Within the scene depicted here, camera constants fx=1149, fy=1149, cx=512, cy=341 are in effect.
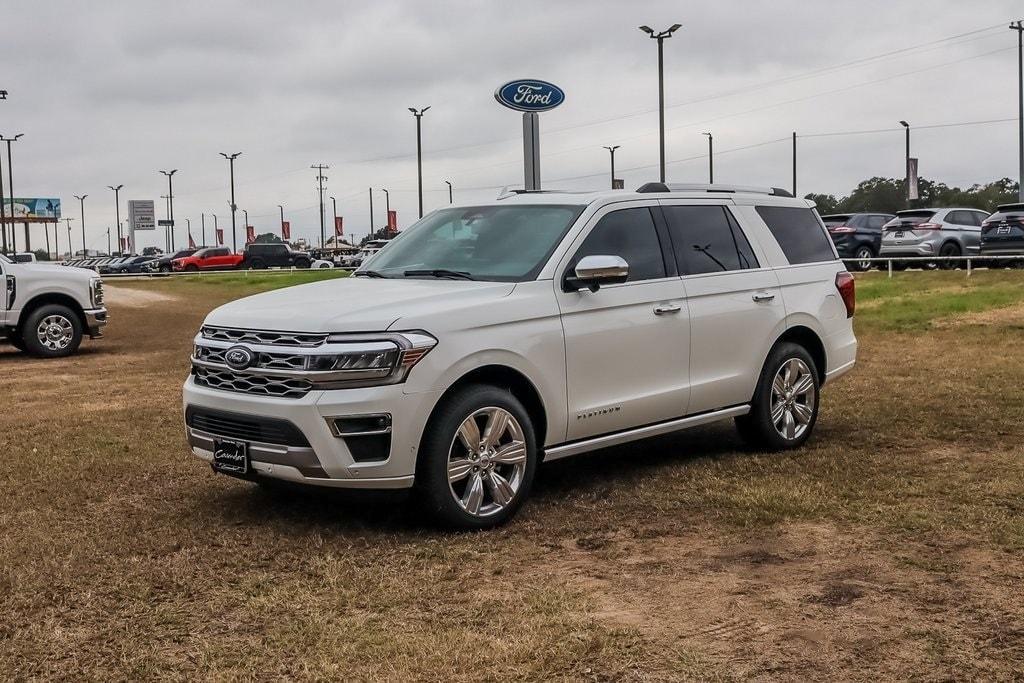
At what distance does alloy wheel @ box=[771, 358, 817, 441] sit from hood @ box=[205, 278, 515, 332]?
2560 millimetres

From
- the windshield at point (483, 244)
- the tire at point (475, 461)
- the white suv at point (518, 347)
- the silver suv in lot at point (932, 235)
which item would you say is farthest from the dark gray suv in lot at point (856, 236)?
the tire at point (475, 461)

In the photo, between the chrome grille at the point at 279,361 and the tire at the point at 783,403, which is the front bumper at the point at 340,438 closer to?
the chrome grille at the point at 279,361

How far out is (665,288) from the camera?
→ 6973 mm

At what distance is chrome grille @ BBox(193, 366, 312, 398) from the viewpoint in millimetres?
5523

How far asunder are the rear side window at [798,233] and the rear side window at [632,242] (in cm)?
131

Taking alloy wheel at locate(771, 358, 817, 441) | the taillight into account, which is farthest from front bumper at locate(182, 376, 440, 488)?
the taillight

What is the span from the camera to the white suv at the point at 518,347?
5.50m

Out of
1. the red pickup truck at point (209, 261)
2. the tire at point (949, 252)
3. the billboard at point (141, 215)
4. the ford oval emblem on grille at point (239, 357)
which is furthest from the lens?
the billboard at point (141, 215)

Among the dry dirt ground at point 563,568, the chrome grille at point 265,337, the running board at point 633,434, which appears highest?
the chrome grille at point 265,337

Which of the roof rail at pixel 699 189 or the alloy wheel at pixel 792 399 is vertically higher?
the roof rail at pixel 699 189

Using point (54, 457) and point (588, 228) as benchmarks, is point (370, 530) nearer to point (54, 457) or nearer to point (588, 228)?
point (588, 228)

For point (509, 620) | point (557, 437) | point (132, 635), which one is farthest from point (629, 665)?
point (557, 437)

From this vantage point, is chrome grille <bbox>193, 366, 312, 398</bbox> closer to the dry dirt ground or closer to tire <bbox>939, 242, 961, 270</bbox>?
the dry dirt ground

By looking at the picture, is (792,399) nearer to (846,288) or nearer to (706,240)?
(846,288)
